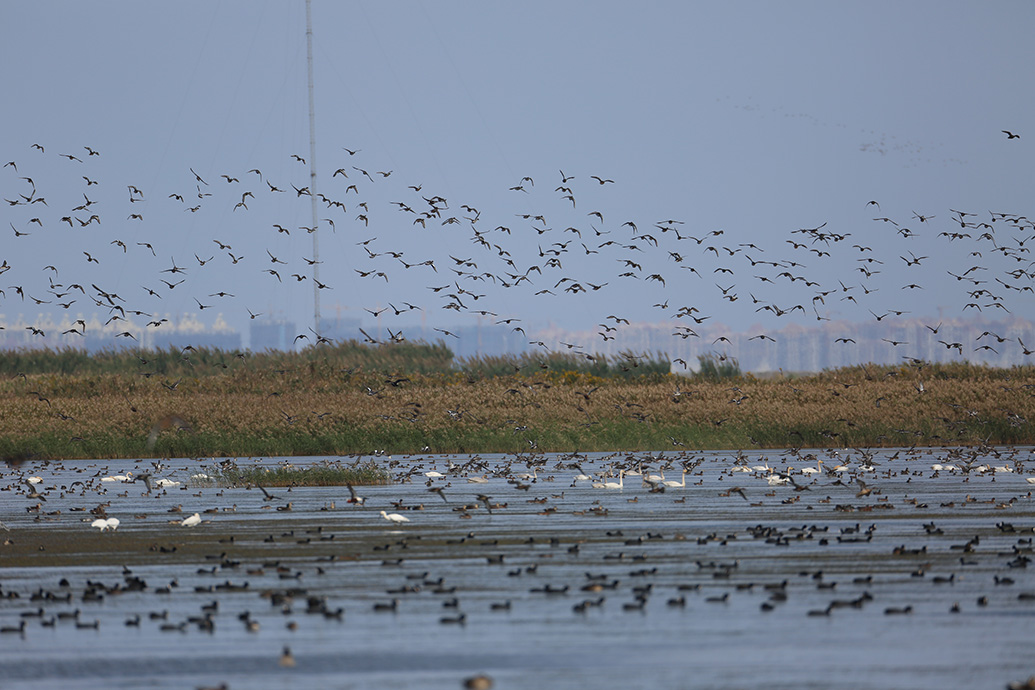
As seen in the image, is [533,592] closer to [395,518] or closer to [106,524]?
[395,518]

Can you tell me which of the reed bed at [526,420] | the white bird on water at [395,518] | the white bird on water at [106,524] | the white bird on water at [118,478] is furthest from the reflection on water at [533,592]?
the reed bed at [526,420]

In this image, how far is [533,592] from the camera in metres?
17.5

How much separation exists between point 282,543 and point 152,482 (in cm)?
1684

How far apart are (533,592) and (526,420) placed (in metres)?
32.0

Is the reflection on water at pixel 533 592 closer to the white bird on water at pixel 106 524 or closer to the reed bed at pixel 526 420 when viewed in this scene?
the white bird on water at pixel 106 524

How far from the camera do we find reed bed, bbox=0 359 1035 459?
48.3 meters

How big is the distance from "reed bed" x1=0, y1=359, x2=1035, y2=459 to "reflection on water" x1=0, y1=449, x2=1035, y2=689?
1604 cm

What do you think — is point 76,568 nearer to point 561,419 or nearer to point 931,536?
point 931,536

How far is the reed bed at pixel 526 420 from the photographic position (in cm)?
4834

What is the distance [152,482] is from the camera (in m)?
39.0

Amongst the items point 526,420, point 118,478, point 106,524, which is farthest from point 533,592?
point 526,420

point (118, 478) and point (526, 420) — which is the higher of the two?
point (526, 420)

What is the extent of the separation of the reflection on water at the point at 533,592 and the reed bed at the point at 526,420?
52.6 ft

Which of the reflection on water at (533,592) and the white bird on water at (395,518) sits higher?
the white bird on water at (395,518)
